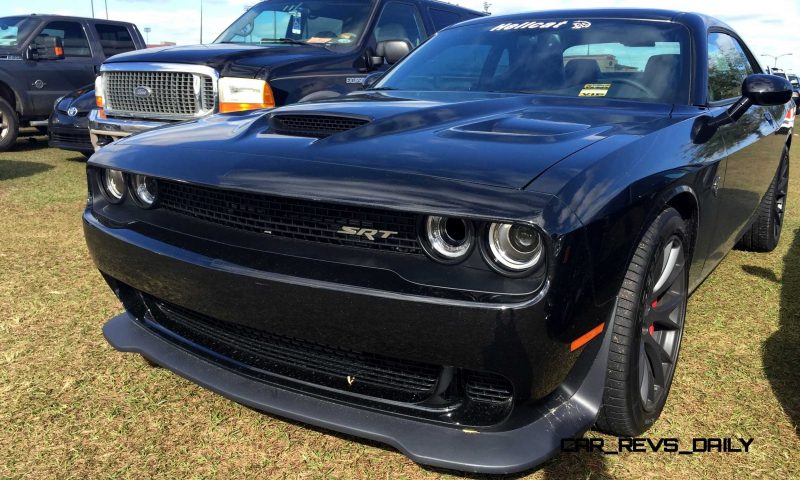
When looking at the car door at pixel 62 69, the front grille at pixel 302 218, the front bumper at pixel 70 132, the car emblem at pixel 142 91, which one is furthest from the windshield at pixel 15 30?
the front grille at pixel 302 218

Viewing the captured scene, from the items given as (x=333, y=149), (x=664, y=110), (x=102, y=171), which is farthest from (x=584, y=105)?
(x=102, y=171)

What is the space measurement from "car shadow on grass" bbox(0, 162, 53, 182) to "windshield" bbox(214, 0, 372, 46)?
305cm

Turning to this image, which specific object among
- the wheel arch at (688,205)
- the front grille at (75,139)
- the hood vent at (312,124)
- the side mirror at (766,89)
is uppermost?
the side mirror at (766,89)

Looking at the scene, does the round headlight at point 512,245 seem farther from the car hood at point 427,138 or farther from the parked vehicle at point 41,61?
the parked vehicle at point 41,61

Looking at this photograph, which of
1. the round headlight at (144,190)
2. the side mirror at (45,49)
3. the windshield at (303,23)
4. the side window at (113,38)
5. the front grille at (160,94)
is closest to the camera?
the round headlight at (144,190)

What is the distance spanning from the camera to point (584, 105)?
8.87 feet

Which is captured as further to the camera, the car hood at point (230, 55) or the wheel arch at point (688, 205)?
the car hood at point (230, 55)

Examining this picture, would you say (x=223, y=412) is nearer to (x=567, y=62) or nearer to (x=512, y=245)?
(x=512, y=245)

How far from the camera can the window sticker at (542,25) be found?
3230 mm

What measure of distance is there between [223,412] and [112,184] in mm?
975

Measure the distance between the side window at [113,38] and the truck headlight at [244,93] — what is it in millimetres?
6593

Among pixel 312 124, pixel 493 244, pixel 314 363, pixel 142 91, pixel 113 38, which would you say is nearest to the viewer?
pixel 493 244

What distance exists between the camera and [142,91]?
5688 millimetres

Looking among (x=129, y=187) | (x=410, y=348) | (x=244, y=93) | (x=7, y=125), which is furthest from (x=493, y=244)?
(x=7, y=125)
